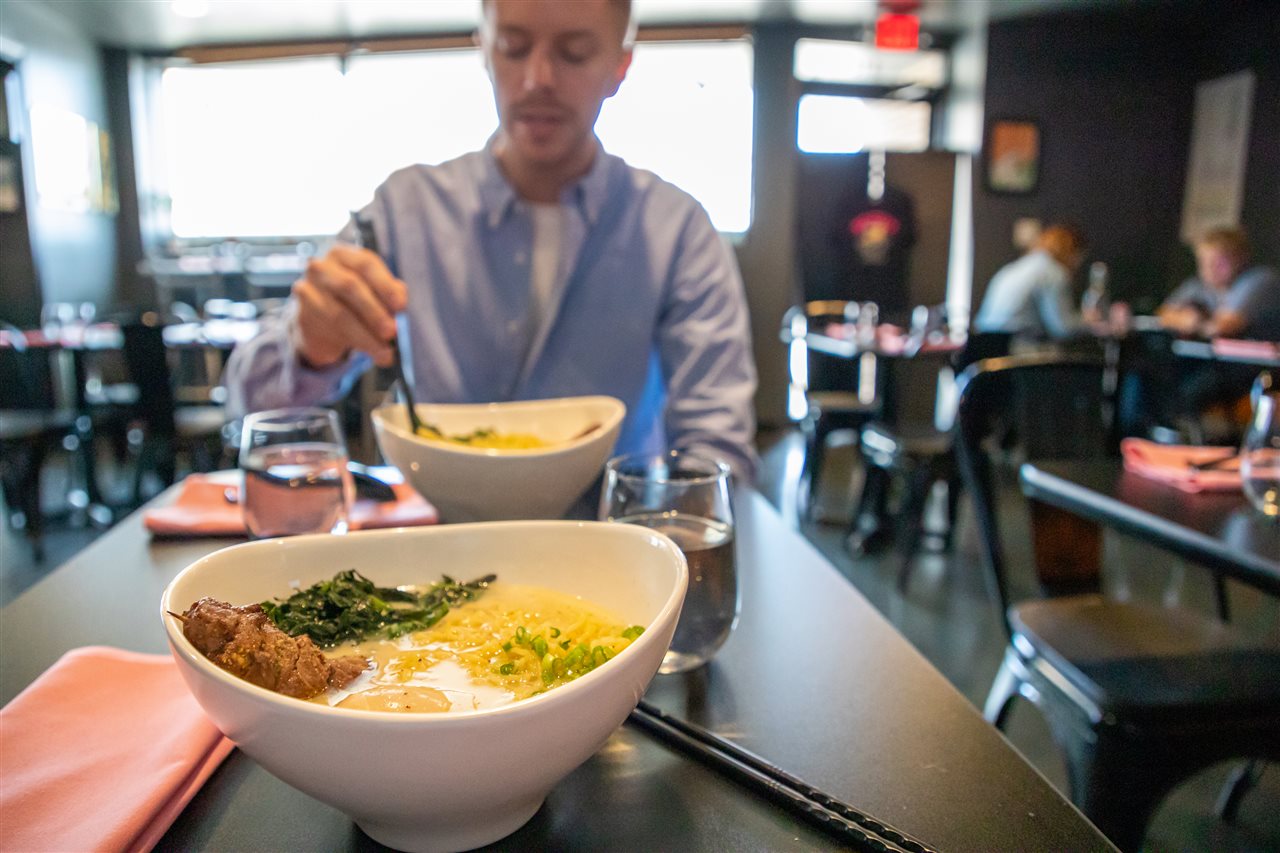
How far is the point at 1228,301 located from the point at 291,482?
629 cm

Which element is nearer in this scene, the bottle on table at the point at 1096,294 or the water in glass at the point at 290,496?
the water in glass at the point at 290,496

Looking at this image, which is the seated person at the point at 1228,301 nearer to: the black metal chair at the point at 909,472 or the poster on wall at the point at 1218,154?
the poster on wall at the point at 1218,154

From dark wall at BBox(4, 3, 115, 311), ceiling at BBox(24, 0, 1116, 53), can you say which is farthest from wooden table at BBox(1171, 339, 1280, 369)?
dark wall at BBox(4, 3, 115, 311)

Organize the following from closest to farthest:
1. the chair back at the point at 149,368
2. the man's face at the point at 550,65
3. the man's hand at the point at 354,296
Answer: the man's hand at the point at 354,296, the man's face at the point at 550,65, the chair back at the point at 149,368

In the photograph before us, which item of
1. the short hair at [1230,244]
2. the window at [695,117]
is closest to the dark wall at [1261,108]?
the short hair at [1230,244]

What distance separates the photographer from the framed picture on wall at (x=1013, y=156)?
6703mm

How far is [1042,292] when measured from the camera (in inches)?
220

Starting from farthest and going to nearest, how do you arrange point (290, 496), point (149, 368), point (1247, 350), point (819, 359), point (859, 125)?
point (859, 125), point (819, 359), point (1247, 350), point (149, 368), point (290, 496)

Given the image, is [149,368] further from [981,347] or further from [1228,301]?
[1228,301]

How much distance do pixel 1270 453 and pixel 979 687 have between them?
52.7 inches

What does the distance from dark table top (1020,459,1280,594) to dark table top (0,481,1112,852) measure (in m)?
0.62

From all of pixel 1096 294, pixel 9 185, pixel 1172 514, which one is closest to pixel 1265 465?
pixel 1172 514

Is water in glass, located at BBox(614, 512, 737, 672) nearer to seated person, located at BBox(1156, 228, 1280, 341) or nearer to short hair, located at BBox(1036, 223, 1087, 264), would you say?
seated person, located at BBox(1156, 228, 1280, 341)

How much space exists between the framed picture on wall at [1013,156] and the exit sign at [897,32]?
3.75 ft
